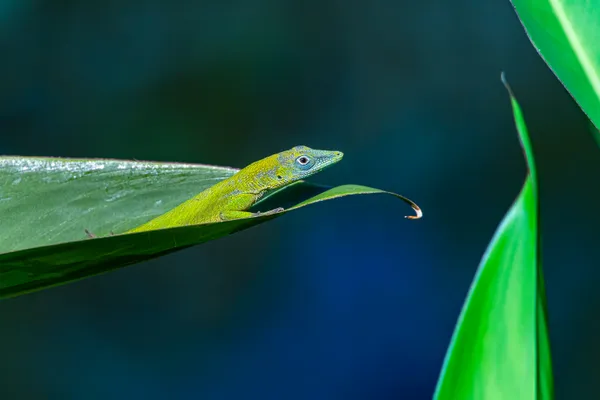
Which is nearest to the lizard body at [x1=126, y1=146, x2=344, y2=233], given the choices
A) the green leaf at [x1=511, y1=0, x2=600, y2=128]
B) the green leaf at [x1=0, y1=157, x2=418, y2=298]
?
the green leaf at [x1=0, y1=157, x2=418, y2=298]

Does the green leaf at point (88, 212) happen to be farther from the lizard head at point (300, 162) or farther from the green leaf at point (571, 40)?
the lizard head at point (300, 162)

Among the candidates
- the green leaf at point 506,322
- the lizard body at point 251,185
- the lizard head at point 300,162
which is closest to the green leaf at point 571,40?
the green leaf at point 506,322

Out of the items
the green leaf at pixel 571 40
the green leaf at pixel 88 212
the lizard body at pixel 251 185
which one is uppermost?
the green leaf at pixel 571 40

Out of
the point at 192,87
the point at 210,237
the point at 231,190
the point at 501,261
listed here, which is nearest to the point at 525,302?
the point at 501,261

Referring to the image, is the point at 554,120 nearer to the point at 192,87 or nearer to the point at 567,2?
the point at 192,87

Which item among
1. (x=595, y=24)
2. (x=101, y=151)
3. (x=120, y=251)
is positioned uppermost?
(x=595, y=24)

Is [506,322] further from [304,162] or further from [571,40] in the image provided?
[304,162]
